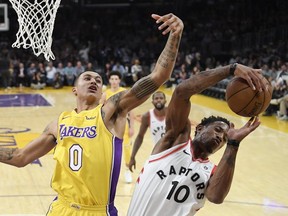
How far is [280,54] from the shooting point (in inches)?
805

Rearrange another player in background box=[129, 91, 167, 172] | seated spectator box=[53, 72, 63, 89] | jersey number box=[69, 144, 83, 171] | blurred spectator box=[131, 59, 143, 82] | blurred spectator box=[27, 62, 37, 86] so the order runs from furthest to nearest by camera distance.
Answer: blurred spectator box=[131, 59, 143, 82], seated spectator box=[53, 72, 63, 89], blurred spectator box=[27, 62, 37, 86], another player in background box=[129, 91, 167, 172], jersey number box=[69, 144, 83, 171]

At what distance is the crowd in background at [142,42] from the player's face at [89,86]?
1401cm

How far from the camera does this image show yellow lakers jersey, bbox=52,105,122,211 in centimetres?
357

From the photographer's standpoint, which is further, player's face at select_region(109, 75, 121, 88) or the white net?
player's face at select_region(109, 75, 121, 88)

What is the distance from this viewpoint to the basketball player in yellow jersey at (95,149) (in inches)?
141

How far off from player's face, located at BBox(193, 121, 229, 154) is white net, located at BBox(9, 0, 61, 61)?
104 inches

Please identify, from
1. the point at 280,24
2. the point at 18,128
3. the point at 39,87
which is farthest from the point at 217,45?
the point at 18,128

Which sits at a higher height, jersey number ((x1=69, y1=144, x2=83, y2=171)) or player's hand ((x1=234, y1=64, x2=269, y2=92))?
player's hand ((x1=234, y1=64, x2=269, y2=92))

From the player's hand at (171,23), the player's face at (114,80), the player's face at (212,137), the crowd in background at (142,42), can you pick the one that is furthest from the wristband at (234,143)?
the crowd in background at (142,42)

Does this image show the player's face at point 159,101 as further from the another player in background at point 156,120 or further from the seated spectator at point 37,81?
the seated spectator at point 37,81

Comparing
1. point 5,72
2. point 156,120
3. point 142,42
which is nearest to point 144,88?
point 156,120

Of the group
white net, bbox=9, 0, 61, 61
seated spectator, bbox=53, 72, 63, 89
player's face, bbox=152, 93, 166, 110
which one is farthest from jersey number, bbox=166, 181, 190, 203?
seated spectator, bbox=53, 72, 63, 89

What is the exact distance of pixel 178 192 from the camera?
11.0ft

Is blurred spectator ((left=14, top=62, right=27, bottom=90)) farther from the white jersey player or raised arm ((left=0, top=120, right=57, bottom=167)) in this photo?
the white jersey player
